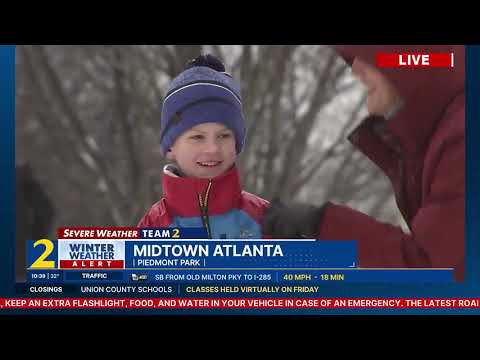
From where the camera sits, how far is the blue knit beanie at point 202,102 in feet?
13.0

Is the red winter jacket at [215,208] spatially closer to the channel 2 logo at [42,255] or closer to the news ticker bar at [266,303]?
the news ticker bar at [266,303]

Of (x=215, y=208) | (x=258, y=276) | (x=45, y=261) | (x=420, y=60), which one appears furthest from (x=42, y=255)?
(x=420, y=60)

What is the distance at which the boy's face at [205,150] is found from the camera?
13.0ft

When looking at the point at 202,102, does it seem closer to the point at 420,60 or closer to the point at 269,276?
the point at 269,276

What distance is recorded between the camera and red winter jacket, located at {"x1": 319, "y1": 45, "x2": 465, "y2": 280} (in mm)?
3941

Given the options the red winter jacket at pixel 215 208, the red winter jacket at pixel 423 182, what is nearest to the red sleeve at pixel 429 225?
the red winter jacket at pixel 423 182

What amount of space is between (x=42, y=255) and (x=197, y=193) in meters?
0.84

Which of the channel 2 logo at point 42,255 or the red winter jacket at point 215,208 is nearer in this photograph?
the red winter jacket at point 215,208

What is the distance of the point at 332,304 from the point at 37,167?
1814mm

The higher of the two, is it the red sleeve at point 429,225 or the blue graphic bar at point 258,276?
the red sleeve at point 429,225

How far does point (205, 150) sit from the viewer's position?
396 cm

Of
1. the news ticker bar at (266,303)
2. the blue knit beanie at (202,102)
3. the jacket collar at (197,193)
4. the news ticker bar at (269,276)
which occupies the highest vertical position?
the blue knit beanie at (202,102)

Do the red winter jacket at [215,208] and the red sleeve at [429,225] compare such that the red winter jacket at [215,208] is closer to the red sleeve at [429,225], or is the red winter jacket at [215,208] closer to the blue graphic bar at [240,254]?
the blue graphic bar at [240,254]

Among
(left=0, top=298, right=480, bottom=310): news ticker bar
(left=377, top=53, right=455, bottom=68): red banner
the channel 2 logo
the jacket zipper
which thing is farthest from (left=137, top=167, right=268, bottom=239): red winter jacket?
(left=377, top=53, right=455, bottom=68): red banner
